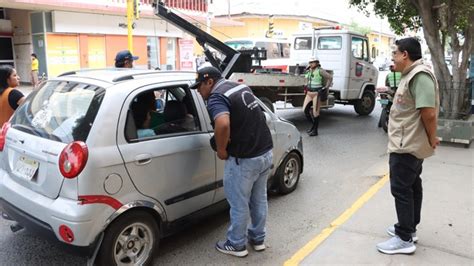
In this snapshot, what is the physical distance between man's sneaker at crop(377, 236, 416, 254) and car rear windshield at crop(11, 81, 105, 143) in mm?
2606

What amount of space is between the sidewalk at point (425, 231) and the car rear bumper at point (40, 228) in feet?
5.69

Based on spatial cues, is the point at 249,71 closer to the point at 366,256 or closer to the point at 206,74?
the point at 206,74

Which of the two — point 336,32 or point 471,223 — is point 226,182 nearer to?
point 471,223

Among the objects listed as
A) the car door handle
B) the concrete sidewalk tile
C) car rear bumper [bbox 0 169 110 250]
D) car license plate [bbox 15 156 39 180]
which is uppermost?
the car door handle

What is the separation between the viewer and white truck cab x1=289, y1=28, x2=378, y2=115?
11.5m

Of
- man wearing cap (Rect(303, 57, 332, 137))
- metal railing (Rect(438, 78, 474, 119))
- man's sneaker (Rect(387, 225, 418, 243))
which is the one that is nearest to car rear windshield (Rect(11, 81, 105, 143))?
man's sneaker (Rect(387, 225, 418, 243))

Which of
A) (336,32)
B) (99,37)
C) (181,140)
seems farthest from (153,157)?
(99,37)

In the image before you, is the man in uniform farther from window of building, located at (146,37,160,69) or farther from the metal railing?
the metal railing

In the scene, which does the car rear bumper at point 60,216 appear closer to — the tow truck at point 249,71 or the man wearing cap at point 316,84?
the tow truck at point 249,71

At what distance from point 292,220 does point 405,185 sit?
56.2 inches

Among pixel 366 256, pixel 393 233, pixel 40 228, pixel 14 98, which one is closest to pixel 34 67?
pixel 14 98

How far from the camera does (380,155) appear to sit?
778 centimetres

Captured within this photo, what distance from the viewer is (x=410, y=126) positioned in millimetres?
3484

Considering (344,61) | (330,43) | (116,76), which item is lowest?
(116,76)
